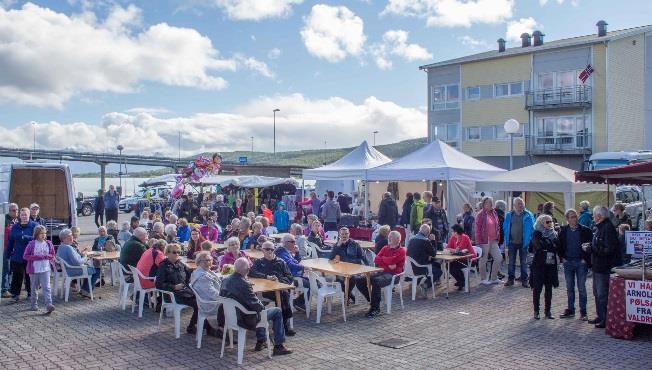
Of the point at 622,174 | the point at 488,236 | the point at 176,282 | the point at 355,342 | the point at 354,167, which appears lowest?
the point at 355,342

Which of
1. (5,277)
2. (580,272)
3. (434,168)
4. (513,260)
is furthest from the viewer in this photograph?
(434,168)

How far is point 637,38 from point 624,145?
6189 mm

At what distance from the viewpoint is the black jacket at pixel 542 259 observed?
8305mm

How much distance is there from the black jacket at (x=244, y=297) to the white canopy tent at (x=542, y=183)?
1009 centimetres

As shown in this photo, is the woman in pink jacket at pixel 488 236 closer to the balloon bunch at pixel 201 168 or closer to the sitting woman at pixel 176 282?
the sitting woman at pixel 176 282

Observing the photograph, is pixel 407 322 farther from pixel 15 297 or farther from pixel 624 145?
pixel 624 145

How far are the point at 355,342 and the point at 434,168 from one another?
861cm

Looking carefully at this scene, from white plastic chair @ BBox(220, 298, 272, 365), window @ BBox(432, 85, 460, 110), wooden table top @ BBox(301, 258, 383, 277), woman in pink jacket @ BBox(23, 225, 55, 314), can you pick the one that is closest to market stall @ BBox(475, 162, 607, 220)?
wooden table top @ BBox(301, 258, 383, 277)

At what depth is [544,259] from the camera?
836 centimetres

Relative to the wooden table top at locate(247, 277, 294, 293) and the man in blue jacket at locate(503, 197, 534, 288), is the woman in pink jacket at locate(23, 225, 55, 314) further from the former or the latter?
the man in blue jacket at locate(503, 197, 534, 288)

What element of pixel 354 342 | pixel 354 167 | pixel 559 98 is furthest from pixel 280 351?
pixel 559 98

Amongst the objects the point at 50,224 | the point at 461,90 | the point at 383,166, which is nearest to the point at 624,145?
the point at 461,90

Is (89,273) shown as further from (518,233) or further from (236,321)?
(518,233)

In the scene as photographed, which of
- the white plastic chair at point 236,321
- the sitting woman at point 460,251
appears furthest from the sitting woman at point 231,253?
the sitting woman at point 460,251
